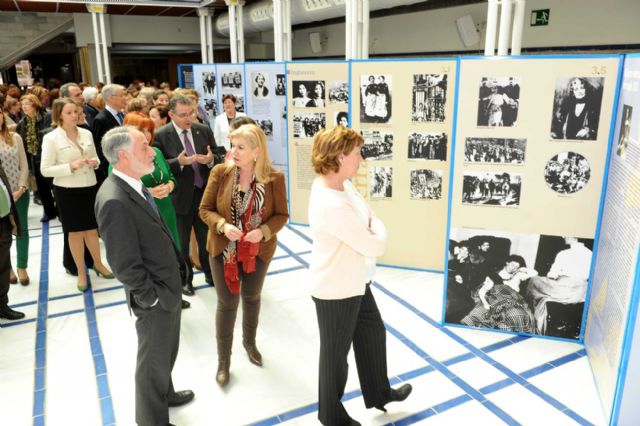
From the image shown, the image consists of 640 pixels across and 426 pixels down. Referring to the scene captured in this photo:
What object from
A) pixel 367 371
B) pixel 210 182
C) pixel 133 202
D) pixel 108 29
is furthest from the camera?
pixel 108 29

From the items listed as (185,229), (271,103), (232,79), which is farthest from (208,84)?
(185,229)

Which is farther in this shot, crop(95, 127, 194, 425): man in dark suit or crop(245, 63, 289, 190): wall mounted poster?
crop(245, 63, 289, 190): wall mounted poster

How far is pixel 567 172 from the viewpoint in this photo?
3.37 metres

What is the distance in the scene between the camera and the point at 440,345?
12.1 feet

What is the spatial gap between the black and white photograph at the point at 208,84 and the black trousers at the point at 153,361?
5.74 m

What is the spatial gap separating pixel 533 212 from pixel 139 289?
109 inches

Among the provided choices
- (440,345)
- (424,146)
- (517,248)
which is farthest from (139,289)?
(424,146)

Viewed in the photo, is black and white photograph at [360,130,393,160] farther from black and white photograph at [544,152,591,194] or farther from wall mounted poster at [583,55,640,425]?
wall mounted poster at [583,55,640,425]

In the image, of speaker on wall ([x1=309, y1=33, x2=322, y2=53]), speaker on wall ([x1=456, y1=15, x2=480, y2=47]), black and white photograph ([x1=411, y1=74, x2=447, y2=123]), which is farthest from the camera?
speaker on wall ([x1=309, y1=33, x2=322, y2=53])

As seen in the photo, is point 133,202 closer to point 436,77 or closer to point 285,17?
point 436,77

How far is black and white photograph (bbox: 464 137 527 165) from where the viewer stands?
11.3ft

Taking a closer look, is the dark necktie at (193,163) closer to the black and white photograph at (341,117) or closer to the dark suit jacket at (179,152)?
the dark suit jacket at (179,152)

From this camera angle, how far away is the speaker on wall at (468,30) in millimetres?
8805

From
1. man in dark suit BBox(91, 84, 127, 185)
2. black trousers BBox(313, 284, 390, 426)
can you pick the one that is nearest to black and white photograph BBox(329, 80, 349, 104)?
man in dark suit BBox(91, 84, 127, 185)
